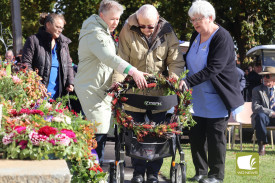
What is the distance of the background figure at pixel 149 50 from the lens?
5418 mm

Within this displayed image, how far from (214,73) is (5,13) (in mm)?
20775

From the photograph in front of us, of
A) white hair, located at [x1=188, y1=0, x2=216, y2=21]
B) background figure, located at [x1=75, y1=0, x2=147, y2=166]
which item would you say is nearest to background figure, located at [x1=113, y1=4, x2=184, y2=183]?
background figure, located at [x1=75, y1=0, x2=147, y2=166]

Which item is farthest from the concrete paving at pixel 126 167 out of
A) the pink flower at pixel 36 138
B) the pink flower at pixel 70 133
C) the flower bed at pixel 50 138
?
the pink flower at pixel 36 138

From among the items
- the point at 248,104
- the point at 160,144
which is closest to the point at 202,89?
the point at 160,144

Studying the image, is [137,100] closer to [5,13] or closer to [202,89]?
[202,89]

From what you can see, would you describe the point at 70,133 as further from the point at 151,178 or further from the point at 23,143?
the point at 151,178

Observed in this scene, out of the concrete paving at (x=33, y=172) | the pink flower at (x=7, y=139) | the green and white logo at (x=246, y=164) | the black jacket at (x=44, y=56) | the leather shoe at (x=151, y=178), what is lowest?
the green and white logo at (x=246, y=164)

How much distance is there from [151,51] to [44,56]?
206 centimetres

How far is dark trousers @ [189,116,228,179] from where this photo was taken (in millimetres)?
6000

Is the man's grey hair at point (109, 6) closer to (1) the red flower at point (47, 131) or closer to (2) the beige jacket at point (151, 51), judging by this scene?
(2) the beige jacket at point (151, 51)

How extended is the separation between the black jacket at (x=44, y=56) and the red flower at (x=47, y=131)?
3075mm

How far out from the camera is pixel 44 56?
Result: 6926 mm

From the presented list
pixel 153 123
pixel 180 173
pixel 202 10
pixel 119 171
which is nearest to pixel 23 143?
pixel 119 171

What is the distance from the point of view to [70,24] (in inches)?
831
